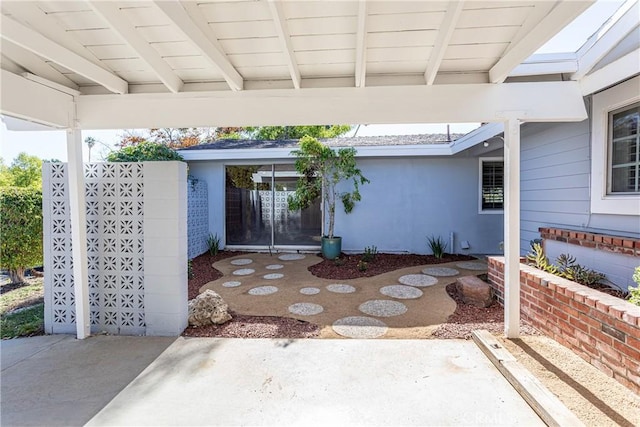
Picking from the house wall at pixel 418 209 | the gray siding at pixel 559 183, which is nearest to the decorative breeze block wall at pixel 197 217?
the house wall at pixel 418 209

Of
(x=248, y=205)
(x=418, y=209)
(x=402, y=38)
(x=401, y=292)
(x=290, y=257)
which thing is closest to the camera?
(x=402, y=38)

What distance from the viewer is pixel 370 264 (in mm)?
7426

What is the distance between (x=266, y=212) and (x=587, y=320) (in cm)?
752

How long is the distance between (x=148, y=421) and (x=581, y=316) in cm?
367

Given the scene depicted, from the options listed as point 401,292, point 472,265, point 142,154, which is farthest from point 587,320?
point 142,154

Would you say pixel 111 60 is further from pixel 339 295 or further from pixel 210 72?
pixel 339 295

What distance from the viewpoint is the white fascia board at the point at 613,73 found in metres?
3.08

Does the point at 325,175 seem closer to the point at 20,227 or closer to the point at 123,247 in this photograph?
the point at 123,247

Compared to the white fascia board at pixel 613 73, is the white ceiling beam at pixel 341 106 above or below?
below

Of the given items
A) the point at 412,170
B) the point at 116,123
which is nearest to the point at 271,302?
the point at 116,123

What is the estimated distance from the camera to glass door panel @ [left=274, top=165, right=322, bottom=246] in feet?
30.0

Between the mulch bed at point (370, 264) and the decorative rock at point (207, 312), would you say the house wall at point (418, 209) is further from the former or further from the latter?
the decorative rock at point (207, 312)

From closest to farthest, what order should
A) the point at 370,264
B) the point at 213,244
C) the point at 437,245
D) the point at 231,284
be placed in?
the point at 231,284, the point at 370,264, the point at 437,245, the point at 213,244

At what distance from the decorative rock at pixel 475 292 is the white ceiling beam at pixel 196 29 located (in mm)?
4075
